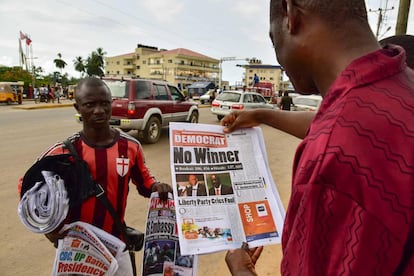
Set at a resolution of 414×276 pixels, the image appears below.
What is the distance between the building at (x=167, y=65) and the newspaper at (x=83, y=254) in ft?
193

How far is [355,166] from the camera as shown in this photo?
52cm

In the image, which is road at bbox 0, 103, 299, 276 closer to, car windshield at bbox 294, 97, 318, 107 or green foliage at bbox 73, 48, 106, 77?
car windshield at bbox 294, 97, 318, 107

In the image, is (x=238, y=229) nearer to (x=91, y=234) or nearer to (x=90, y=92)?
(x=91, y=234)

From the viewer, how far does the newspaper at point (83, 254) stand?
1378 mm

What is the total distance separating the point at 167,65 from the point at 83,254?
215 feet

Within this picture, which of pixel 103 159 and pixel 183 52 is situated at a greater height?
pixel 183 52

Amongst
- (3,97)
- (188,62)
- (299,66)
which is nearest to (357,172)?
(299,66)

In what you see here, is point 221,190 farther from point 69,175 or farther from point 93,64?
point 93,64

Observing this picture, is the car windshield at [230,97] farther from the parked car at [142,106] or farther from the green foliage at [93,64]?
the green foliage at [93,64]

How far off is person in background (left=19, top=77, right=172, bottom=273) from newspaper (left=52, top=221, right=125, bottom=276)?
0.07m

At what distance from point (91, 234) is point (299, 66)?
1182 mm

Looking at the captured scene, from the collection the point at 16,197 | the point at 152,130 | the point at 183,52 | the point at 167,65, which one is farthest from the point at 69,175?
the point at 183,52

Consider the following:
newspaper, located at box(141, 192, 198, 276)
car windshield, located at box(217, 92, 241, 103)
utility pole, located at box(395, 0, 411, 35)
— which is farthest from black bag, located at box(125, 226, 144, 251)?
car windshield, located at box(217, 92, 241, 103)

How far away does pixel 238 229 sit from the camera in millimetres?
1215
